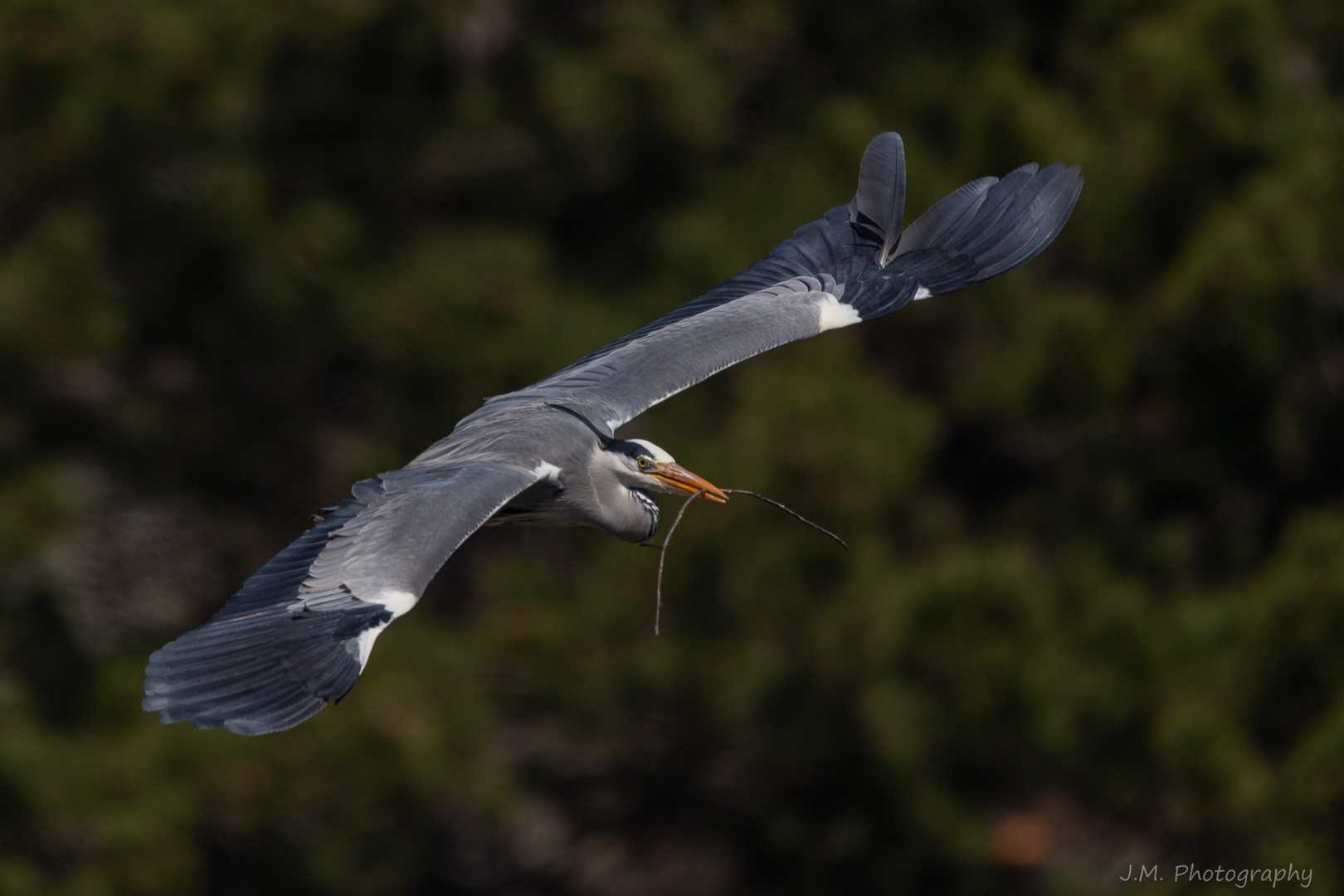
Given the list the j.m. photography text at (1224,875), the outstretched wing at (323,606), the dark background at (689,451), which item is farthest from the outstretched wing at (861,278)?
the j.m. photography text at (1224,875)

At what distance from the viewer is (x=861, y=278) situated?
232 inches

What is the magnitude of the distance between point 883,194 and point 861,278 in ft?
0.97

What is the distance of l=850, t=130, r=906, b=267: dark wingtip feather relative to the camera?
580 cm

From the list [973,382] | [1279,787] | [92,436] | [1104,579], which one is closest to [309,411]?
[92,436]

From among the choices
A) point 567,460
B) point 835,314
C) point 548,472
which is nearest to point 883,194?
point 835,314

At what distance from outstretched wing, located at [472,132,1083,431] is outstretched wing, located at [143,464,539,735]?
0.84 m

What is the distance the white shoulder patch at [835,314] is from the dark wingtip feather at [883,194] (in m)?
0.29

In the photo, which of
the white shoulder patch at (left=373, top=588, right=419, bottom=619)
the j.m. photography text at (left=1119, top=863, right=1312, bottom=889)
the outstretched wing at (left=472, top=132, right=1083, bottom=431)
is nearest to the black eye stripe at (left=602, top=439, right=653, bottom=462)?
the outstretched wing at (left=472, top=132, right=1083, bottom=431)

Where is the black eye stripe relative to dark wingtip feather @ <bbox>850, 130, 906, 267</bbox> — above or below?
below

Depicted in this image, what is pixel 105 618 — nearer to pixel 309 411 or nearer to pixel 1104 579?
pixel 309 411

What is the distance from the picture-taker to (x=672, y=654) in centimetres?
941

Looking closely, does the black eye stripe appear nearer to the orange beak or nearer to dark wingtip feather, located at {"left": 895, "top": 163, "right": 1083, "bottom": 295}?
the orange beak

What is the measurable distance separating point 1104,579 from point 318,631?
6.66 metres

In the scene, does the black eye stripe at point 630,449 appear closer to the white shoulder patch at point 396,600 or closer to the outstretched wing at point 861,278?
the outstretched wing at point 861,278
